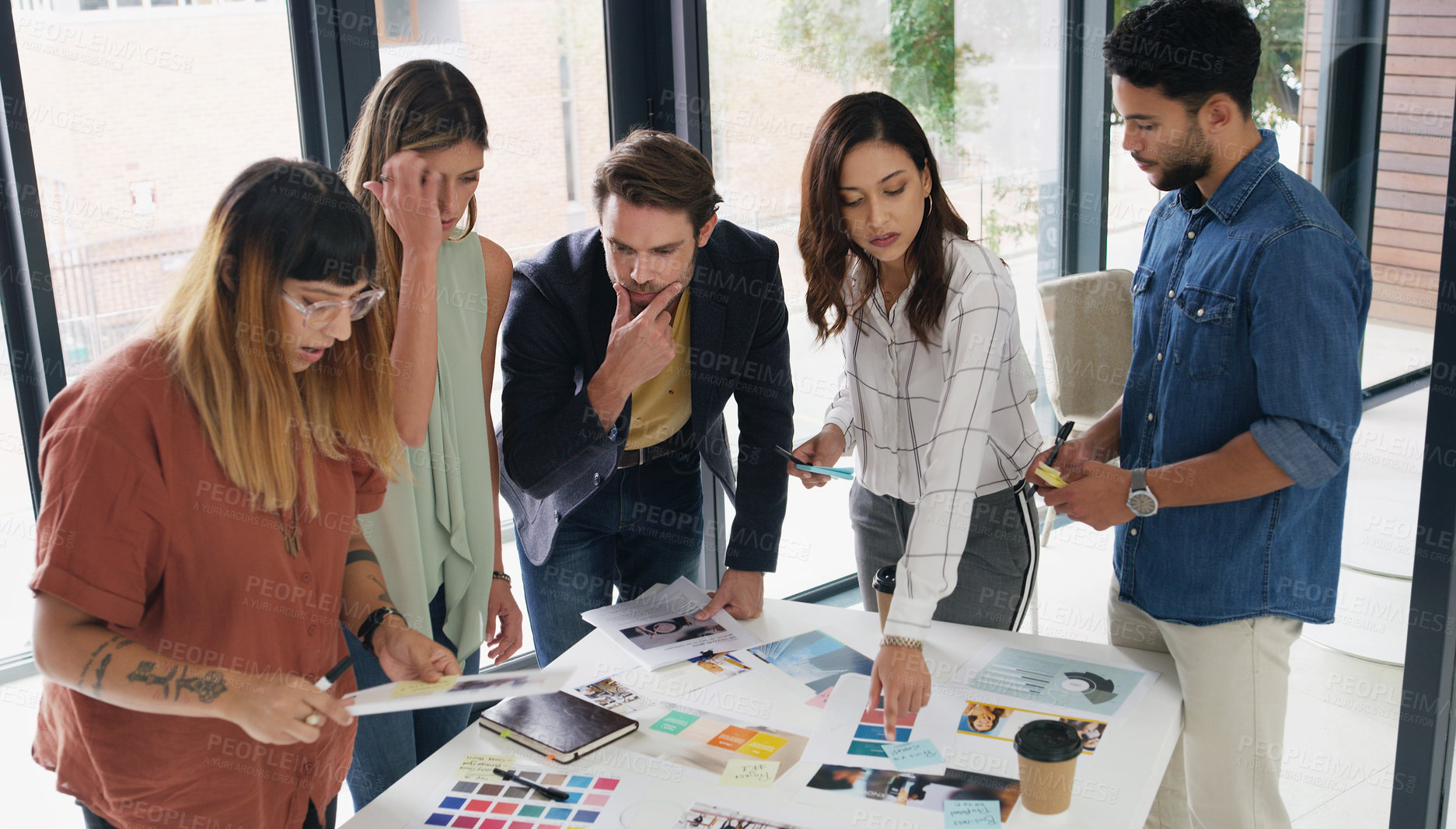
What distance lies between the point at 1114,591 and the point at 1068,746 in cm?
73

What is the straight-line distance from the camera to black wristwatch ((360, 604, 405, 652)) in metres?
1.60

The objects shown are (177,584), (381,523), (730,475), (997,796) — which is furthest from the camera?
(730,475)

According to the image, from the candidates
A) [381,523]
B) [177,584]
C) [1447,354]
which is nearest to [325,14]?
[381,523]

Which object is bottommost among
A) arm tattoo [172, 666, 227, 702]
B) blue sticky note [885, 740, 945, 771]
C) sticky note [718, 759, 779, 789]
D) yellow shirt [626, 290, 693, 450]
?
sticky note [718, 759, 779, 789]

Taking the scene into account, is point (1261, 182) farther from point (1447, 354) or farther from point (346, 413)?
point (346, 413)

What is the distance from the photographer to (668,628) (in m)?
1.93

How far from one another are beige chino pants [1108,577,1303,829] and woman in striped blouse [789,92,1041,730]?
307 millimetres

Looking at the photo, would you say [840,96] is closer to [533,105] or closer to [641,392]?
[533,105]

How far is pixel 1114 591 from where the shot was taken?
6.61 feet

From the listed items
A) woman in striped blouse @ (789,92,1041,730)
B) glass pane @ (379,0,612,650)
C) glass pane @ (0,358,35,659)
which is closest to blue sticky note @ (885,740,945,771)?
woman in striped blouse @ (789,92,1041,730)

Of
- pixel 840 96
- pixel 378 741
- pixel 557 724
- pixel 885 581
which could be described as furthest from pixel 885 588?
pixel 840 96

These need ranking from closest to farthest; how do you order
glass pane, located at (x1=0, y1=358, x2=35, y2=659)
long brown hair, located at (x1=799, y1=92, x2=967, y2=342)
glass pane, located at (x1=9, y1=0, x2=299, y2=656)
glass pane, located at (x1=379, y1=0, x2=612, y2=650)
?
long brown hair, located at (x1=799, y1=92, x2=967, y2=342) → glass pane, located at (x1=9, y1=0, x2=299, y2=656) → glass pane, located at (x1=0, y1=358, x2=35, y2=659) → glass pane, located at (x1=379, y1=0, x2=612, y2=650)

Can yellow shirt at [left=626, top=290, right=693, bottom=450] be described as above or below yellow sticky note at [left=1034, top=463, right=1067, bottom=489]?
above

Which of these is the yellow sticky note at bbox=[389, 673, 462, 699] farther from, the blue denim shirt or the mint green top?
the blue denim shirt
